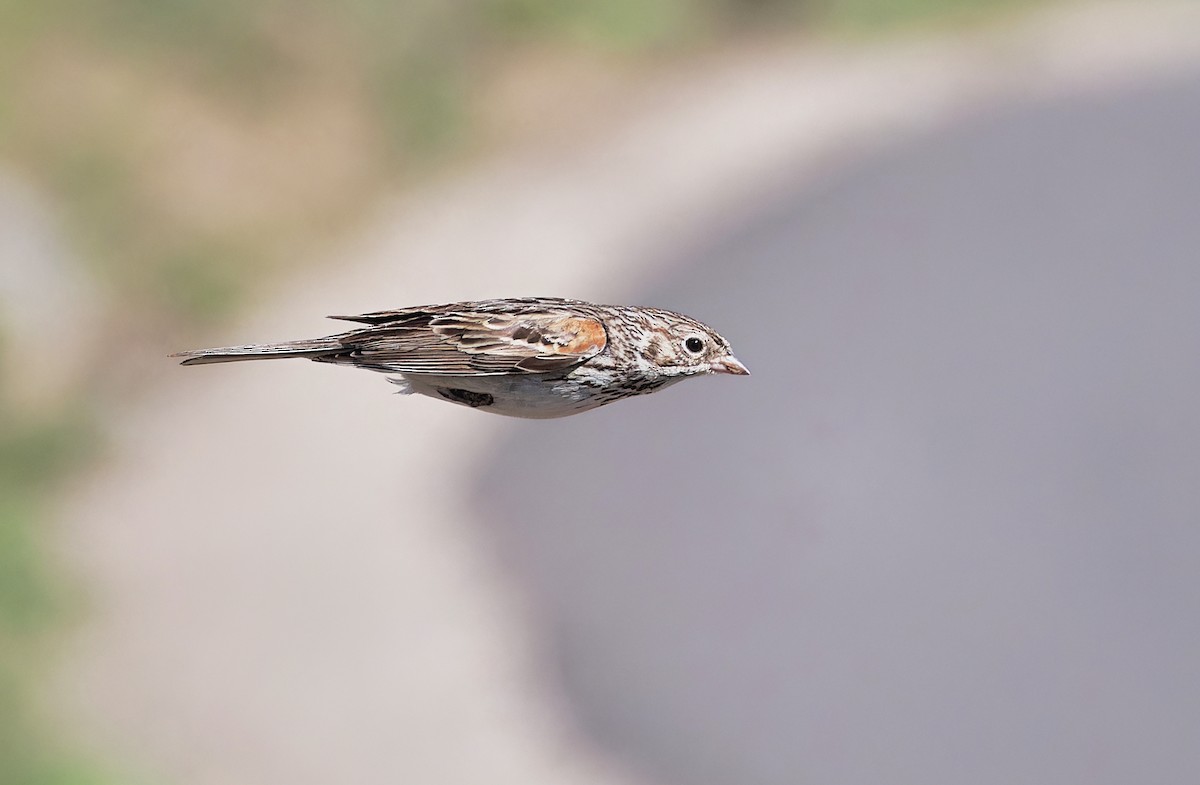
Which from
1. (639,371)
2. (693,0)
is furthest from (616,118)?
(639,371)

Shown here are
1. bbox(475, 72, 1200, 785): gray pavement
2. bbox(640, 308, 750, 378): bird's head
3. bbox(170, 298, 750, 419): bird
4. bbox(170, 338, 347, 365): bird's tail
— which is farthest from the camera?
bbox(475, 72, 1200, 785): gray pavement

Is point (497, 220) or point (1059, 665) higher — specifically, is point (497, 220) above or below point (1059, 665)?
above

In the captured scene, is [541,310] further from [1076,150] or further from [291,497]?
[1076,150]

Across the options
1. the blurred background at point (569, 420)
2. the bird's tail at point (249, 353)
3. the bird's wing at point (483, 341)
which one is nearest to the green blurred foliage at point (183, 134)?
the blurred background at point (569, 420)

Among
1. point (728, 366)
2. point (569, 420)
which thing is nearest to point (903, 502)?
point (569, 420)

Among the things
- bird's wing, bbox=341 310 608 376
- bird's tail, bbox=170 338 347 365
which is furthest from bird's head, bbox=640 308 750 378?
bird's tail, bbox=170 338 347 365

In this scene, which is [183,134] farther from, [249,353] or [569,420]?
[249,353]

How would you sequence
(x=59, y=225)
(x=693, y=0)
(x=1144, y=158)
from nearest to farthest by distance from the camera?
(x=59, y=225), (x=1144, y=158), (x=693, y=0)

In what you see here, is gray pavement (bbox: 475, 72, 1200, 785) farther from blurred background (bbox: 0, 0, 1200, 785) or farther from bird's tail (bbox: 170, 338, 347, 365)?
bird's tail (bbox: 170, 338, 347, 365)
